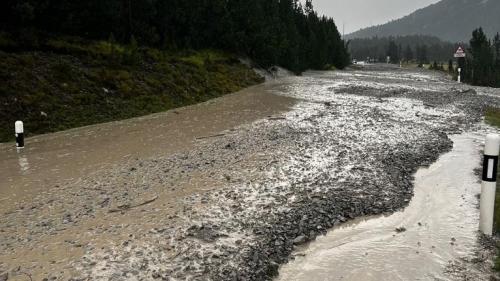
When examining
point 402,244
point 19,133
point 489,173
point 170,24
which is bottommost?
point 402,244

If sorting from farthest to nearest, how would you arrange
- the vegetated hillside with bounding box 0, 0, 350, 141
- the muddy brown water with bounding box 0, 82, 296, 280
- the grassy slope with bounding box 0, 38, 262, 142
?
1. the vegetated hillside with bounding box 0, 0, 350, 141
2. the grassy slope with bounding box 0, 38, 262, 142
3. the muddy brown water with bounding box 0, 82, 296, 280

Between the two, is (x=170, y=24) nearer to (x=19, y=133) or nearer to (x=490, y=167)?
(x=19, y=133)

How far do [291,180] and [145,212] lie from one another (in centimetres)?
414

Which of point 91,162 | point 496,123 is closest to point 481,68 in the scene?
point 496,123

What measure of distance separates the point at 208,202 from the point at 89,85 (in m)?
17.2

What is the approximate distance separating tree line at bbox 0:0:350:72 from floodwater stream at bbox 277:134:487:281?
79.1 feet

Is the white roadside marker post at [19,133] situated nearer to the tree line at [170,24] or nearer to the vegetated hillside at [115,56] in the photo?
the vegetated hillside at [115,56]

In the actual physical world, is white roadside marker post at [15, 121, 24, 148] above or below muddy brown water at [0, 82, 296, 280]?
above

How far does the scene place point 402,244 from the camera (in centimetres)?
803

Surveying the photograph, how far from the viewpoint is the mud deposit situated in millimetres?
6961

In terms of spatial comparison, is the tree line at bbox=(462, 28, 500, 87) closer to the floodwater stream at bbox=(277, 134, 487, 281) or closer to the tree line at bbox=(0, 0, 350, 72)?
the tree line at bbox=(0, 0, 350, 72)

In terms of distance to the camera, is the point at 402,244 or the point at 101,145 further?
the point at 101,145

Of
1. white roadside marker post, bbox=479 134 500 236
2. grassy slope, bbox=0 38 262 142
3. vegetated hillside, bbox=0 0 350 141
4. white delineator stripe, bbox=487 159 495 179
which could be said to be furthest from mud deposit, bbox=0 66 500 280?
vegetated hillside, bbox=0 0 350 141

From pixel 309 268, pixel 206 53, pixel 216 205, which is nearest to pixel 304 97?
pixel 206 53
